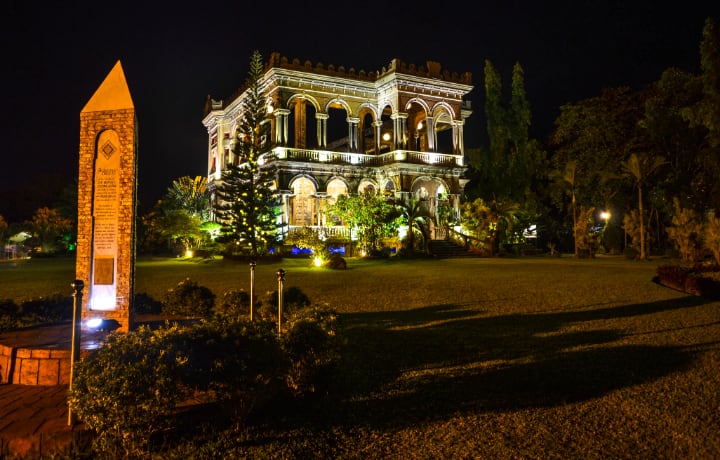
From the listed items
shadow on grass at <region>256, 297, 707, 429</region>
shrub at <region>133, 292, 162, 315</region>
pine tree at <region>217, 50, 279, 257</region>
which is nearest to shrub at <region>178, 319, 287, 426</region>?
shadow on grass at <region>256, 297, 707, 429</region>

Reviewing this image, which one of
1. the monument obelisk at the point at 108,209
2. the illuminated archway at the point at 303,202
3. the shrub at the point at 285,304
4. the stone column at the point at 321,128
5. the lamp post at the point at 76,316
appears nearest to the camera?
the lamp post at the point at 76,316

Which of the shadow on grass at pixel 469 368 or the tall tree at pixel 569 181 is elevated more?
the tall tree at pixel 569 181

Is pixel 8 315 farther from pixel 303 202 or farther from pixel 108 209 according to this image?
pixel 303 202

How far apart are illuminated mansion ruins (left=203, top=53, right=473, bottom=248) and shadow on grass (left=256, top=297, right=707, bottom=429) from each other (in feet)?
68.4

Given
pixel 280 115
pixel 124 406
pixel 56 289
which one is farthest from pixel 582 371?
pixel 280 115

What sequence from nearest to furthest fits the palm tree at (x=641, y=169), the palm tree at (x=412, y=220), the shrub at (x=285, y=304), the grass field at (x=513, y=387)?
the grass field at (x=513, y=387) < the shrub at (x=285, y=304) < the palm tree at (x=641, y=169) < the palm tree at (x=412, y=220)

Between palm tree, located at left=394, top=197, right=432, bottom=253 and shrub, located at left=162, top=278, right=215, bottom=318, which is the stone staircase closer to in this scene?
palm tree, located at left=394, top=197, right=432, bottom=253

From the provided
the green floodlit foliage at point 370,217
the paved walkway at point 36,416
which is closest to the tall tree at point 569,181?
the green floodlit foliage at point 370,217

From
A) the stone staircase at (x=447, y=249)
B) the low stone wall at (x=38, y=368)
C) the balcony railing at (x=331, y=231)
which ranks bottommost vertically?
the low stone wall at (x=38, y=368)

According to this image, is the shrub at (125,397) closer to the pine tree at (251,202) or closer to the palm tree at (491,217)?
the pine tree at (251,202)

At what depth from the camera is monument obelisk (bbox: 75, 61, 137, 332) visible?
679cm

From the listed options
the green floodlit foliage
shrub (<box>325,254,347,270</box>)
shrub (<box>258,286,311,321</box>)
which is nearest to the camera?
shrub (<box>258,286,311,321</box>)

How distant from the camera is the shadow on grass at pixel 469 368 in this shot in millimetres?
4195

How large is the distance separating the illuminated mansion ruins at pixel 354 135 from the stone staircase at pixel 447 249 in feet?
8.70
